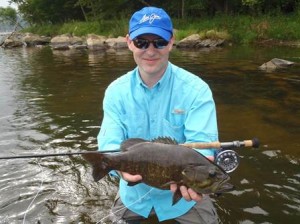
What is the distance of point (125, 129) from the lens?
413 centimetres

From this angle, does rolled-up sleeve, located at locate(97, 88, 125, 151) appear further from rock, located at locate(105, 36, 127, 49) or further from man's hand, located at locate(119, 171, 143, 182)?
rock, located at locate(105, 36, 127, 49)

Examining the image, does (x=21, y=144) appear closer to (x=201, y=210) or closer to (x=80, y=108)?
(x=80, y=108)

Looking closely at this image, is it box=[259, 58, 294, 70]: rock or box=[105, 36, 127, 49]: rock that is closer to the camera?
box=[259, 58, 294, 70]: rock

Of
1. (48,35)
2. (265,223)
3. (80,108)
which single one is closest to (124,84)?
(265,223)

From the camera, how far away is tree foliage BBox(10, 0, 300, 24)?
3603 centimetres

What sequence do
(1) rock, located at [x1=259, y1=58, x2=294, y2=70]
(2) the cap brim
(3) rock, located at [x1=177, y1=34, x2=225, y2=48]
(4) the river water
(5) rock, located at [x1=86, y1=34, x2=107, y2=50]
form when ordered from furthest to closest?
1. (5) rock, located at [x1=86, y1=34, x2=107, y2=50]
2. (3) rock, located at [x1=177, y1=34, x2=225, y2=48]
3. (1) rock, located at [x1=259, y1=58, x2=294, y2=70]
4. (4) the river water
5. (2) the cap brim

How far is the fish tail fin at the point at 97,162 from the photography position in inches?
134

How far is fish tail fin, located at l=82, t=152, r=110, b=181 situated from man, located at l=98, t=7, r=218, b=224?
43 centimetres

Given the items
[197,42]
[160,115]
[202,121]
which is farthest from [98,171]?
[197,42]

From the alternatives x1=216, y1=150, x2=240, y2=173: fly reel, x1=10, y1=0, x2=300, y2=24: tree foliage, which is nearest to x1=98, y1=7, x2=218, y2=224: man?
x1=216, y1=150, x2=240, y2=173: fly reel

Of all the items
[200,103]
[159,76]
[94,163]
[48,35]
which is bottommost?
[48,35]

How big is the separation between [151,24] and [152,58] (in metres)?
0.33

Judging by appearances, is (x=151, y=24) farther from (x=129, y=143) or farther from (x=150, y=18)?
(x=129, y=143)

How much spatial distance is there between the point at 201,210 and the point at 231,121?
5974 millimetres
